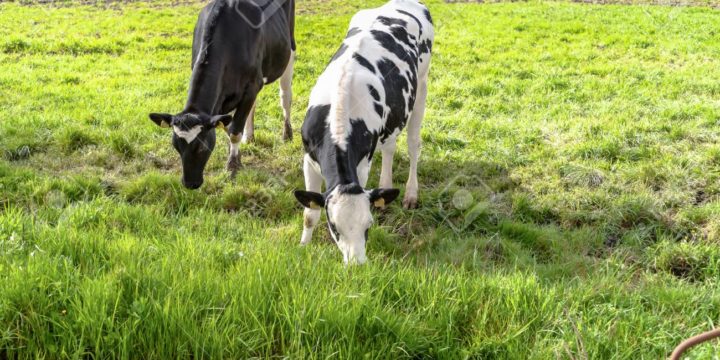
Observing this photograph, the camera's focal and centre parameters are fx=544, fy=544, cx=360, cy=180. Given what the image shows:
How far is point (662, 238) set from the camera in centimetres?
461

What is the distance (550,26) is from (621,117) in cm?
771

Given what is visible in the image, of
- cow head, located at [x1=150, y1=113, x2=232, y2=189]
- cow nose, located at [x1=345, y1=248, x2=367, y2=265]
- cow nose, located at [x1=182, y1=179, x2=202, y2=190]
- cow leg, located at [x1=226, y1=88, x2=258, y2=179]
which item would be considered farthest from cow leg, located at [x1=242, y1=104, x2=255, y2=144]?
cow nose, located at [x1=345, y1=248, x2=367, y2=265]

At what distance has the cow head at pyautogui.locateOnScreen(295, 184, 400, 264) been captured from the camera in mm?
3529

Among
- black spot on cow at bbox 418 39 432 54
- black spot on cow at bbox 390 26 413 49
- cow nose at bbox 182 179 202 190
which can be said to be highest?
black spot on cow at bbox 390 26 413 49

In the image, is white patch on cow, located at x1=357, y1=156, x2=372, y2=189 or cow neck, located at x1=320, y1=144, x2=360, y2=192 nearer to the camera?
cow neck, located at x1=320, y1=144, x2=360, y2=192

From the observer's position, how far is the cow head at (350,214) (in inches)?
139

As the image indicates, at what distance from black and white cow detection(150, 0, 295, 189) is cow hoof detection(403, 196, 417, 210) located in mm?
1895

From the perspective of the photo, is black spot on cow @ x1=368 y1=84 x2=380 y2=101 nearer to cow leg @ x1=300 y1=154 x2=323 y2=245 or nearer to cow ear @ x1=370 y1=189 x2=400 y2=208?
cow leg @ x1=300 y1=154 x2=323 y2=245

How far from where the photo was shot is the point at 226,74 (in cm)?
575

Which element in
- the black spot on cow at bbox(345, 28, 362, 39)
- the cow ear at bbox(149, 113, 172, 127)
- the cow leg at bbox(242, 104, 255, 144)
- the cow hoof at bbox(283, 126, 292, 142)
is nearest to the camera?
the cow ear at bbox(149, 113, 172, 127)

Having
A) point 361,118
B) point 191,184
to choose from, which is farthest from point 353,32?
point 191,184

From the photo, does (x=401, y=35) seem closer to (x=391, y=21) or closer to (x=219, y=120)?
(x=391, y=21)

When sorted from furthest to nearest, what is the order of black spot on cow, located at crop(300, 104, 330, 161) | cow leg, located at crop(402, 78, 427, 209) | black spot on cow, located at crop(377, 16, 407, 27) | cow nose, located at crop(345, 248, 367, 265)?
cow leg, located at crop(402, 78, 427, 209), black spot on cow, located at crop(377, 16, 407, 27), black spot on cow, located at crop(300, 104, 330, 161), cow nose, located at crop(345, 248, 367, 265)

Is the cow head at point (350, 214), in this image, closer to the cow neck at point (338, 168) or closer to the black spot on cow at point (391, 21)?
the cow neck at point (338, 168)
